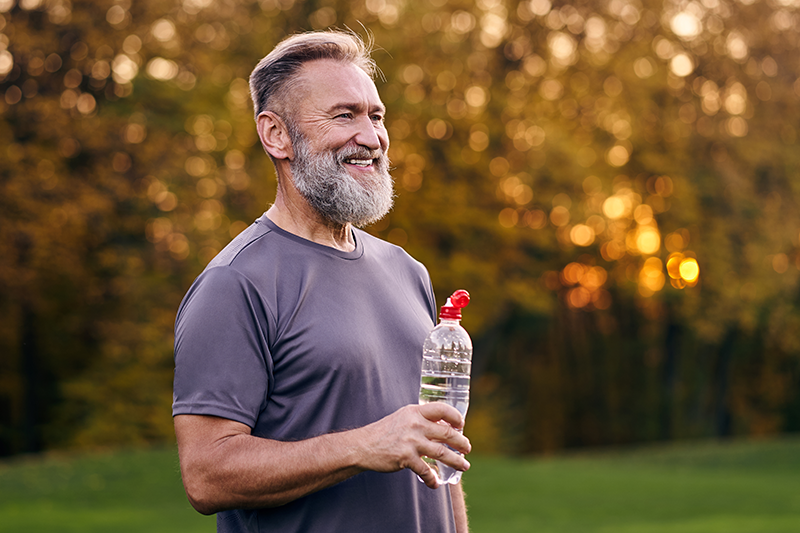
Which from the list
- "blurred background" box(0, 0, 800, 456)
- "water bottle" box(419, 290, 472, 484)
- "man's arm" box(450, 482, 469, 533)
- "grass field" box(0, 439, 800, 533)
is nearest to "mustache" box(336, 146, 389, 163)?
"water bottle" box(419, 290, 472, 484)

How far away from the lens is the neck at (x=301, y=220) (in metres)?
2.60

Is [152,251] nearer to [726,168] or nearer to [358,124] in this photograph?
[726,168]

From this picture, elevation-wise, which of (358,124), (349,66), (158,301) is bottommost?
(158,301)

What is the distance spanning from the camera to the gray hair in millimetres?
2553

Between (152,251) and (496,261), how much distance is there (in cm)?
966

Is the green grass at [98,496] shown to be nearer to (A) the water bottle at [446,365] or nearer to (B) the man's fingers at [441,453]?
(A) the water bottle at [446,365]

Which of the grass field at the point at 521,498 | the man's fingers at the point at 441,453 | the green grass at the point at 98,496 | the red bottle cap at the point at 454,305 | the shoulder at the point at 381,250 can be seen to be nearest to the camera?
the man's fingers at the point at 441,453

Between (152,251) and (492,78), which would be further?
(492,78)

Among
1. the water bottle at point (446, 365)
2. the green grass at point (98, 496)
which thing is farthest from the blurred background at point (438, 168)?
the water bottle at point (446, 365)

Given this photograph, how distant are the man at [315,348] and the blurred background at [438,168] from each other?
50.4 feet

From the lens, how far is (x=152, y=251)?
67.8 ft

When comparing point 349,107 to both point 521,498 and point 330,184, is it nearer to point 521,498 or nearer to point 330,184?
point 330,184

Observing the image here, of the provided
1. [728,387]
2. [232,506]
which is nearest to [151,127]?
[232,506]

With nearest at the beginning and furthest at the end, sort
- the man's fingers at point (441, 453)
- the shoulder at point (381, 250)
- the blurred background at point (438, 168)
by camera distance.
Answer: the man's fingers at point (441, 453) < the shoulder at point (381, 250) < the blurred background at point (438, 168)
